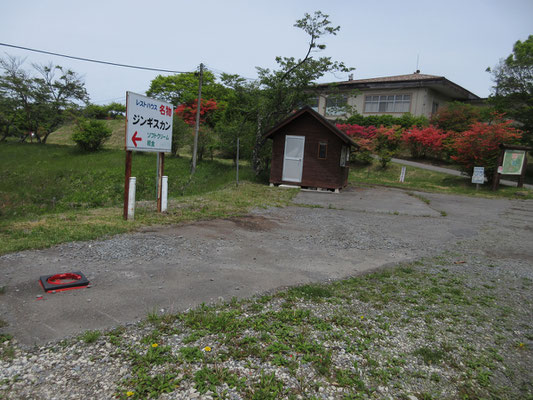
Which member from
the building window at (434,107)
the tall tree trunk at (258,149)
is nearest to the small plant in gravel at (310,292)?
the tall tree trunk at (258,149)

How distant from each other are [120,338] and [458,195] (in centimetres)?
1773

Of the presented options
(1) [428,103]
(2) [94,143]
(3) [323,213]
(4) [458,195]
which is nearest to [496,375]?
(3) [323,213]

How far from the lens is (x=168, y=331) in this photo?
316 cm

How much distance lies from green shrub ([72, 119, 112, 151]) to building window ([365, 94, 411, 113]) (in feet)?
77.0

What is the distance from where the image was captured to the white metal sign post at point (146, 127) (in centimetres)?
737

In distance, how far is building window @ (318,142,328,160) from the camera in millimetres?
15820

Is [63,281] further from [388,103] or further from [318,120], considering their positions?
[388,103]

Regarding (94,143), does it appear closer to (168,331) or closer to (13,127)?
(13,127)

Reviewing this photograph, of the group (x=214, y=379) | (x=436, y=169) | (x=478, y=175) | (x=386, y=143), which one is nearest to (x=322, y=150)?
(x=478, y=175)

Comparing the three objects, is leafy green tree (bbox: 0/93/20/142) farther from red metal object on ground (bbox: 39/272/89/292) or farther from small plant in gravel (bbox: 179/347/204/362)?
small plant in gravel (bbox: 179/347/204/362)

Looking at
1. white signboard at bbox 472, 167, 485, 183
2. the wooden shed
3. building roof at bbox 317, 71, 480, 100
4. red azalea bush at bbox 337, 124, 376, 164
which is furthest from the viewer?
building roof at bbox 317, 71, 480, 100

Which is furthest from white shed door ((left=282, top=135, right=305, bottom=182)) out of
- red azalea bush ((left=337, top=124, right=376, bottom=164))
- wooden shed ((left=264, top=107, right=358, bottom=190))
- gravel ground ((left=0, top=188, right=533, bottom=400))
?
gravel ground ((left=0, top=188, right=533, bottom=400))

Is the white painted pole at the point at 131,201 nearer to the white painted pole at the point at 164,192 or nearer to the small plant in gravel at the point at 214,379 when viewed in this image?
the white painted pole at the point at 164,192

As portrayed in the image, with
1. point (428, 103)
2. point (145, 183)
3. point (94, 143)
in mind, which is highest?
point (428, 103)
